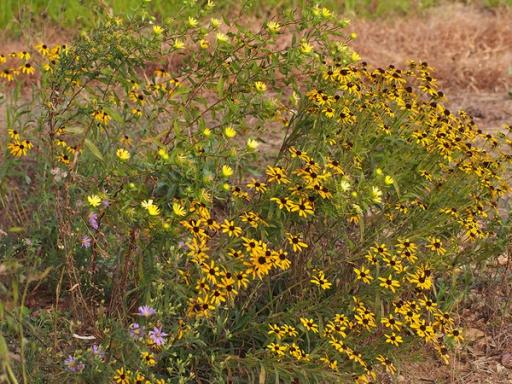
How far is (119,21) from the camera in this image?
113 inches

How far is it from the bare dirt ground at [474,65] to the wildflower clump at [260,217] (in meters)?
0.28

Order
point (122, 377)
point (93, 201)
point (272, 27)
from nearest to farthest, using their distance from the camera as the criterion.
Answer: point (93, 201) → point (122, 377) → point (272, 27)

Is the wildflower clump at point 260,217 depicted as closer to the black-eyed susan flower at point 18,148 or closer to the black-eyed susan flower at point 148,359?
the black-eyed susan flower at point 148,359

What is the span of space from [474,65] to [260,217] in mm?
3708

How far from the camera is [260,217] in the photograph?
2965mm

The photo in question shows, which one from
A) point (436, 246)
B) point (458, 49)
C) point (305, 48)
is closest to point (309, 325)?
point (436, 246)

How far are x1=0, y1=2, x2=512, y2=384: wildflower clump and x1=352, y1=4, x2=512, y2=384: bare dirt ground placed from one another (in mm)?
283

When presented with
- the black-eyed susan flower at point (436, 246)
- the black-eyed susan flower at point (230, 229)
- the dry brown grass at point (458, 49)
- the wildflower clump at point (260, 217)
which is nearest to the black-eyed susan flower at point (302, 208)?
the wildflower clump at point (260, 217)

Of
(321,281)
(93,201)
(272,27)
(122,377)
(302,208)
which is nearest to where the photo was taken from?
(93,201)

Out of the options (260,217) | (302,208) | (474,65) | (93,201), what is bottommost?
(474,65)

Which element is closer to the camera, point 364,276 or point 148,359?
point 148,359

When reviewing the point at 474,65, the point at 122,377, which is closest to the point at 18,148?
the point at 122,377

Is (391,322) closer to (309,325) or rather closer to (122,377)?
(309,325)

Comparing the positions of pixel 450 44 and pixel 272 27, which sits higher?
pixel 272 27
